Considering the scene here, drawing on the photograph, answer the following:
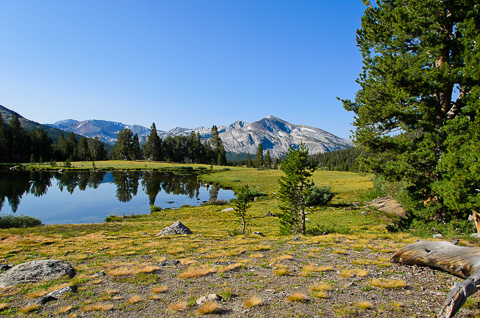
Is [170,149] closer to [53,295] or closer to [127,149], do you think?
[127,149]

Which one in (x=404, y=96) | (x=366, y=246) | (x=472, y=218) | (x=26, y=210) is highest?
(x=404, y=96)

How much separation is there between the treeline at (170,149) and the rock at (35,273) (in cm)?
13557

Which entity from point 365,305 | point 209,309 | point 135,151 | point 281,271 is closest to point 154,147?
point 135,151

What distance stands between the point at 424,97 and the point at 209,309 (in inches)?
662

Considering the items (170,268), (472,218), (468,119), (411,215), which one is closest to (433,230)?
(472,218)

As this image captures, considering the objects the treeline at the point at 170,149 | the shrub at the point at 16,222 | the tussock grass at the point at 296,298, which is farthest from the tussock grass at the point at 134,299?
the treeline at the point at 170,149

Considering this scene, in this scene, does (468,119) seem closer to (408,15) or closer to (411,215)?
(408,15)

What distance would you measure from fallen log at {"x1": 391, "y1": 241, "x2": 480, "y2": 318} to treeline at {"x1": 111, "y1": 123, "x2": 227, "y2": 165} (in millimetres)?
138055

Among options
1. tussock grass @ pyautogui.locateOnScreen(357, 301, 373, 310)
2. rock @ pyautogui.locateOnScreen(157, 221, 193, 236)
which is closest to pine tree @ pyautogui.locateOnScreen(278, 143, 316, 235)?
rock @ pyautogui.locateOnScreen(157, 221, 193, 236)

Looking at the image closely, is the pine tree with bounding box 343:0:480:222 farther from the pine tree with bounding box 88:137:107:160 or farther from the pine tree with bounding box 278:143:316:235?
the pine tree with bounding box 88:137:107:160

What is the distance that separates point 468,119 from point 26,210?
58021 millimetres

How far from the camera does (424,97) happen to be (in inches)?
586

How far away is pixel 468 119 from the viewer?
12.6m

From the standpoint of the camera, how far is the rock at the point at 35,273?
9.38m
